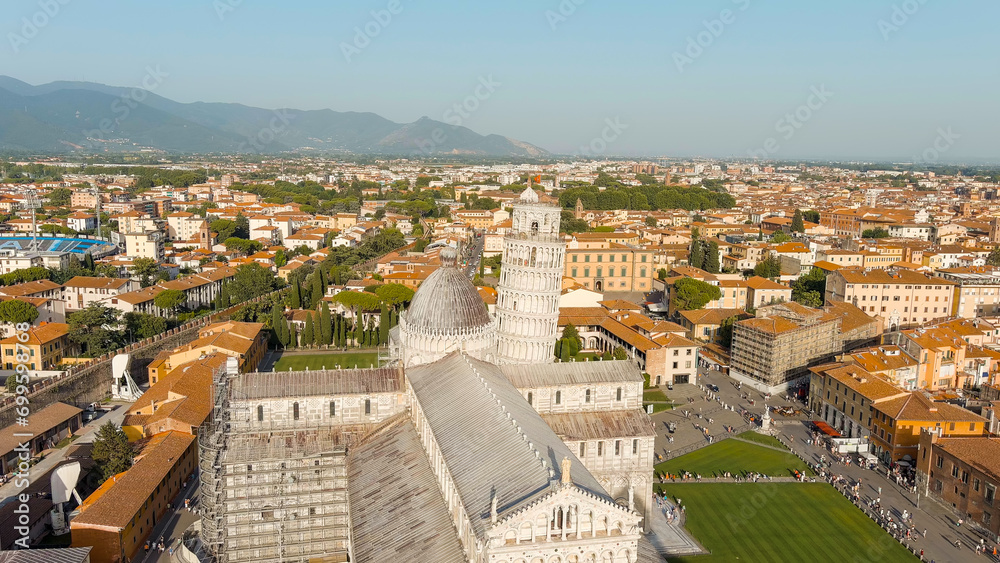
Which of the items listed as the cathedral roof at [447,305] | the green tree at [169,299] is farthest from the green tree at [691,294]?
the green tree at [169,299]

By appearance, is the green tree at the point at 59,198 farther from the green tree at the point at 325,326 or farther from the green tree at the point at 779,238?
the green tree at the point at 779,238

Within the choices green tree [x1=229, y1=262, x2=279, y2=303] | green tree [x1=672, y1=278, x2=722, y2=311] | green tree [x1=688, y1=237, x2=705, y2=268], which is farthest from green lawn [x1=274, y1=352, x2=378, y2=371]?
green tree [x1=688, y1=237, x2=705, y2=268]

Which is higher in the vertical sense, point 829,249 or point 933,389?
point 829,249

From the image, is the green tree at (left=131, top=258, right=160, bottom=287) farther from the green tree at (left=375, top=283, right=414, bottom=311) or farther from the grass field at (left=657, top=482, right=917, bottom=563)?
the grass field at (left=657, top=482, right=917, bottom=563)

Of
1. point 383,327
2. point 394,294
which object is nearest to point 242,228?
point 394,294

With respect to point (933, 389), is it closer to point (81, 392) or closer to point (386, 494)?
point (386, 494)

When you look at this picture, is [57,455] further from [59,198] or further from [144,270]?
[59,198]

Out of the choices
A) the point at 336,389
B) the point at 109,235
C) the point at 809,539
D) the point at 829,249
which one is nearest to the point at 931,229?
the point at 829,249
